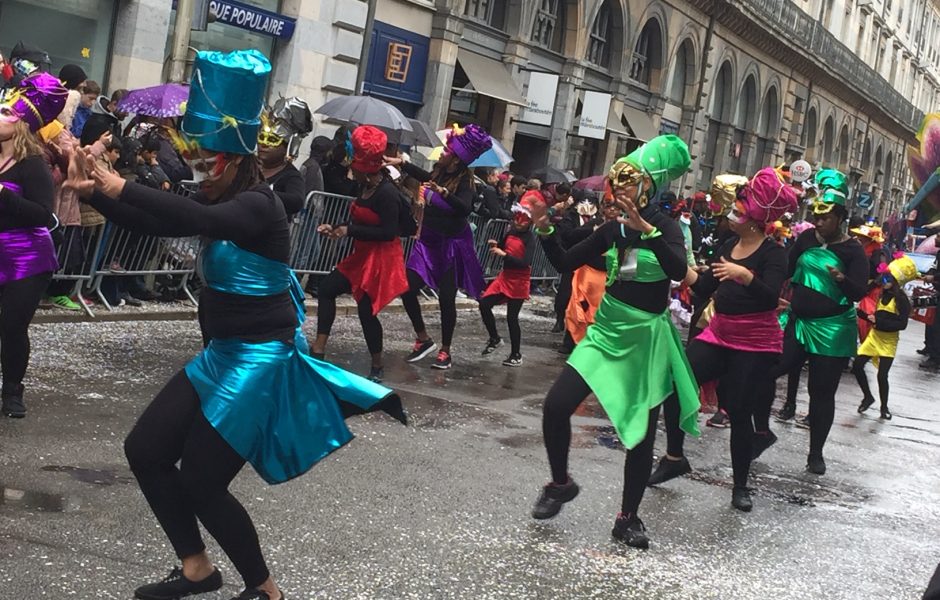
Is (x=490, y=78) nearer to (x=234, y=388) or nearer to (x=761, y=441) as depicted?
(x=761, y=441)

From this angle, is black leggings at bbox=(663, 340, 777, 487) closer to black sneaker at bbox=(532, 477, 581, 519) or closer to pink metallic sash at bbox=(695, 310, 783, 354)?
pink metallic sash at bbox=(695, 310, 783, 354)

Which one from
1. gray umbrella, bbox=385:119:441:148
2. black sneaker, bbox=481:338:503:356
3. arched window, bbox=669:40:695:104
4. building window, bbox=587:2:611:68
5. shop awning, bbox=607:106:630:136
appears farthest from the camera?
arched window, bbox=669:40:695:104

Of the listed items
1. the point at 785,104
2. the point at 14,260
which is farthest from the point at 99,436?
the point at 785,104

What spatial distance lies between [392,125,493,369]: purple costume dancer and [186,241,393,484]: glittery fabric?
5535 mm

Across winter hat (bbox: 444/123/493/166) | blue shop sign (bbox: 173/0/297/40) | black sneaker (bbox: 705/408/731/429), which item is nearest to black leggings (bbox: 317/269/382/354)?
winter hat (bbox: 444/123/493/166)

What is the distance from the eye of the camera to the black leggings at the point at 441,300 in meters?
10.0

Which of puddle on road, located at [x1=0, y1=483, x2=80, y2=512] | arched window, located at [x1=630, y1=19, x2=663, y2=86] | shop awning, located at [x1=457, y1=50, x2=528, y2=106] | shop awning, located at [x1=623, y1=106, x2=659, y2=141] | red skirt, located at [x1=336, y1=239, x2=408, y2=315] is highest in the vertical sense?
arched window, located at [x1=630, y1=19, x2=663, y2=86]

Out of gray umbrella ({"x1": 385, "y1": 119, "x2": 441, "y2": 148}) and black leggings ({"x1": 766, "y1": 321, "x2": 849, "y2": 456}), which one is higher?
gray umbrella ({"x1": 385, "y1": 119, "x2": 441, "y2": 148})

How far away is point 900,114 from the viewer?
6919cm

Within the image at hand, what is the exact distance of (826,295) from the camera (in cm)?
835

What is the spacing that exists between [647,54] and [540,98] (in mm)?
7975

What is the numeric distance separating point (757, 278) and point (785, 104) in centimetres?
3994

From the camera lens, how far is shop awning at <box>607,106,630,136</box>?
29406 millimetres

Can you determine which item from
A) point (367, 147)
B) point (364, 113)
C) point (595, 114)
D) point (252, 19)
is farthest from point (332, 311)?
point (595, 114)
